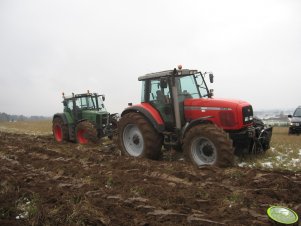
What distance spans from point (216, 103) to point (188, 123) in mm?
877

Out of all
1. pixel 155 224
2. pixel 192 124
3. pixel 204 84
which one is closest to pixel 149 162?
pixel 192 124

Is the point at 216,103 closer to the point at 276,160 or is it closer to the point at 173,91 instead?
the point at 173,91

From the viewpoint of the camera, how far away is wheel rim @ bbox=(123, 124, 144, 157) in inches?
362

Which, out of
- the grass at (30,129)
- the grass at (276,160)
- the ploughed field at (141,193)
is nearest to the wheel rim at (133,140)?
the ploughed field at (141,193)

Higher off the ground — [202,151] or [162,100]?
[162,100]

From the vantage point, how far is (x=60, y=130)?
15.0 m

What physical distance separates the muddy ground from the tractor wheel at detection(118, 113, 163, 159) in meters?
1.07

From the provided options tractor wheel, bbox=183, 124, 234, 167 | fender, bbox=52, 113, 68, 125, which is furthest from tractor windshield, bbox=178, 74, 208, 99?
fender, bbox=52, 113, 68, 125

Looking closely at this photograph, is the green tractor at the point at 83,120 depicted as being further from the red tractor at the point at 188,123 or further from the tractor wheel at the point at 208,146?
the tractor wheel at the point at 208,146

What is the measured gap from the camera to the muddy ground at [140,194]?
400 cm

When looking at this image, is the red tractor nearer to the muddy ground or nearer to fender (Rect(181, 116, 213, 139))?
fender (Rect(181, 116, 213, 139))

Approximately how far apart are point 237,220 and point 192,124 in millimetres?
3969

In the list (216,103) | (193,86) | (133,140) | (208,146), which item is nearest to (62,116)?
(133,140)

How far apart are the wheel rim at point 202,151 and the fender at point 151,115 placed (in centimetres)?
136
